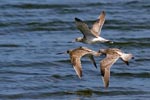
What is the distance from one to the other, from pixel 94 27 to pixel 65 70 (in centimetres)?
100

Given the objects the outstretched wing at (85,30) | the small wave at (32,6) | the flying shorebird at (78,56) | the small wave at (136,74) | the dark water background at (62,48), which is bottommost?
the small wave at (136,74)

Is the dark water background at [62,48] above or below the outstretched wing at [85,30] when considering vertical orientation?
below

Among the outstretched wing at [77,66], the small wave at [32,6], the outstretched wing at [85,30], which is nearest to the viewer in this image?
the outstretched wing at [85,30]

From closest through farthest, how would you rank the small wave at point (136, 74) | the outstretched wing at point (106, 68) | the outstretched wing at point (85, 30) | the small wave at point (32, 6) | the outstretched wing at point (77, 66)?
the outstretched wing at point (106, 68) → the outstretched wing at point (85, 30) → the outstretched wing at point (77, 66) → the small wave at point (136, 74) → the small wave at point (32, 6)

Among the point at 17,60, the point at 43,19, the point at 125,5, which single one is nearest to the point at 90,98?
the point at 17,60

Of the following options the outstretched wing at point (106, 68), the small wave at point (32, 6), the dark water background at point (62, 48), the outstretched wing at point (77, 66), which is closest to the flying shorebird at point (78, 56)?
the outstretched wing at point (77, 66)

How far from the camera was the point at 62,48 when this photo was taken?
1562cm

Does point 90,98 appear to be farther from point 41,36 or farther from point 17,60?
point 41,36

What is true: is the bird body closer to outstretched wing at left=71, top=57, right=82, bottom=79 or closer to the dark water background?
outstretched wing at left=71, top=57, right=82, bottom=79

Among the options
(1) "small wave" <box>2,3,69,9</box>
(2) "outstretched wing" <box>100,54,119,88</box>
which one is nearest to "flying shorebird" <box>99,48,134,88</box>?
(2) "outstretched wing" <box>100,54,119,88</box>

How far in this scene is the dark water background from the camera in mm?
12508

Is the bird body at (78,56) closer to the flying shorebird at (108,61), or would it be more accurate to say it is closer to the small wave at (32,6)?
the flying shorebird at (108,61)

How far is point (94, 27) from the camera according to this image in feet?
44.3

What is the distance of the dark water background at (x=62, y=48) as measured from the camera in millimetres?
12508
